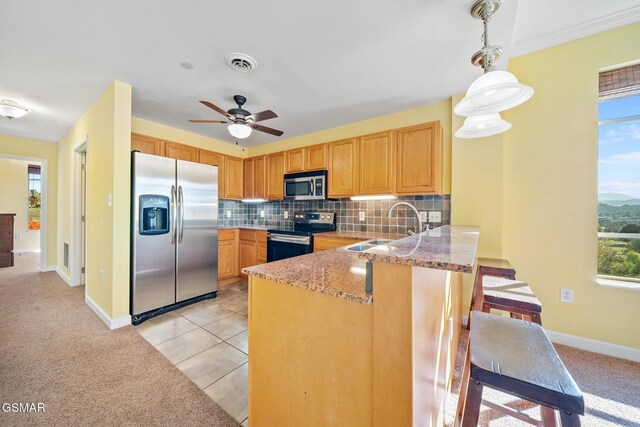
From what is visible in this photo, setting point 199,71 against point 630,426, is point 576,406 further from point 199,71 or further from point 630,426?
point 199,71

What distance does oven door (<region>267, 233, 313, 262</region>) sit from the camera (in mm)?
3254

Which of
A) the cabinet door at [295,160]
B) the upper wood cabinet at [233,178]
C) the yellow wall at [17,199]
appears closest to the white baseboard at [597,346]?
the cabinet door at [295,160]

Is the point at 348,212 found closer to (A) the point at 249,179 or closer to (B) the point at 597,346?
(A) the point at 249,179

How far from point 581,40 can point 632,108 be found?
723 millimetres

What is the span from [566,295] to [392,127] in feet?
8.09

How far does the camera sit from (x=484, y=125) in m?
1.63

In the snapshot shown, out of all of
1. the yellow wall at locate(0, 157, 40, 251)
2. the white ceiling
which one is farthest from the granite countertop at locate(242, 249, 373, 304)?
the yellow wall at locate(0, 157, 40, 251)

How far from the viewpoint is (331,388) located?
0.94m

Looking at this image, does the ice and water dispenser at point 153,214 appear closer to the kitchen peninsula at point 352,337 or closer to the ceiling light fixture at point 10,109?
the ceiling light fixture at point 10,109

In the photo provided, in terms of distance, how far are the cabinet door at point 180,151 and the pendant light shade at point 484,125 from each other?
3701 millimetres

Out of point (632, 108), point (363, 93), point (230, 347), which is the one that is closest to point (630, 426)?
point (632, 108)

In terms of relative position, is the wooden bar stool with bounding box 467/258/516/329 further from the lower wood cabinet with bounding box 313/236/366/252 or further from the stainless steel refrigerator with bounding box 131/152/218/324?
the stainless steel refrigerator with bounding box 131/152/218/324

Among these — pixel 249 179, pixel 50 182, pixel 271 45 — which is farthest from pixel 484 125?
pixel 50 182

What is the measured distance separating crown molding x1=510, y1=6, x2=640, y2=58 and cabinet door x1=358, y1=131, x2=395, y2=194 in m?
1.38
